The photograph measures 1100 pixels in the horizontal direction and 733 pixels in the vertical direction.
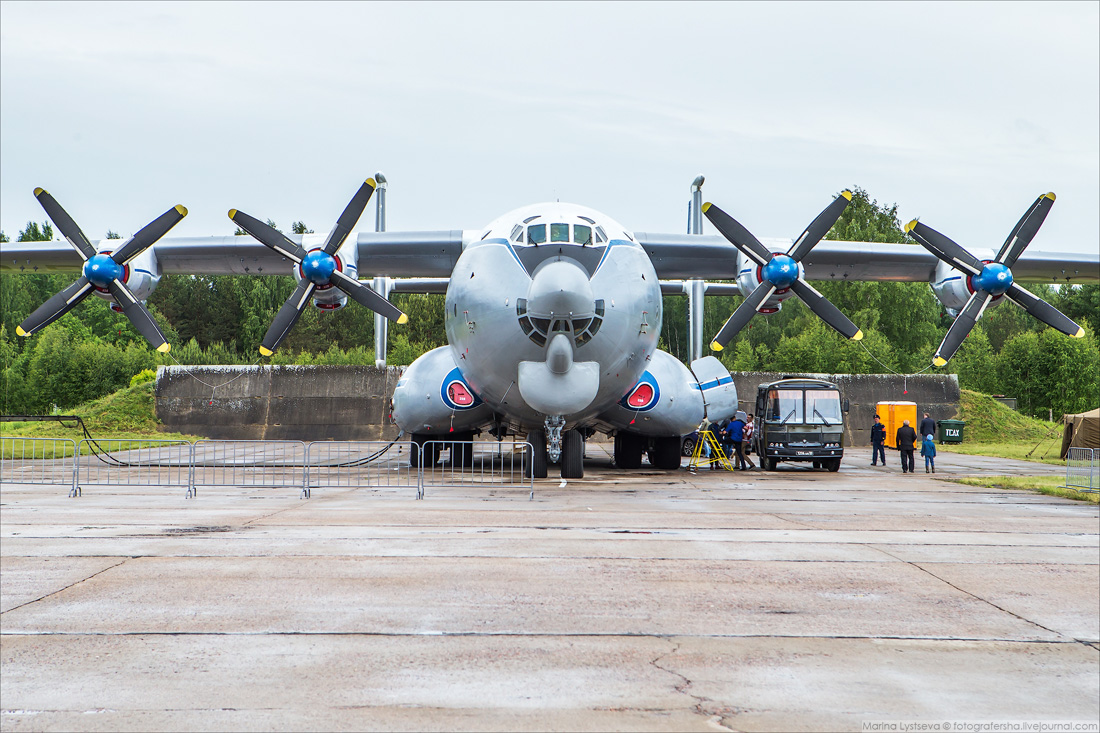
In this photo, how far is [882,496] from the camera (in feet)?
47.0

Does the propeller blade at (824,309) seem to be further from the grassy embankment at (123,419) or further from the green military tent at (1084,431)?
the grassy embankment at (123,419)

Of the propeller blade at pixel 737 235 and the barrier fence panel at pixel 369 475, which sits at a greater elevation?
the propeller blade at pixel 737 235

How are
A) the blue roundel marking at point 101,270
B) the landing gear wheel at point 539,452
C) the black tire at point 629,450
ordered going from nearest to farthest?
1. the landing gear wheel at point 539,452
2. the blue roundel marking at point 101,270
3. the black tire at point 629,450

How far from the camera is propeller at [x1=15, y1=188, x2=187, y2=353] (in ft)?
55.6

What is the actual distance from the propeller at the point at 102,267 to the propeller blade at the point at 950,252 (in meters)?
14.5

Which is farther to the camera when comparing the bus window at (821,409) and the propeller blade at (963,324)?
the bus window at (821,409)

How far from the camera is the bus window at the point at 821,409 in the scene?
20922 mm

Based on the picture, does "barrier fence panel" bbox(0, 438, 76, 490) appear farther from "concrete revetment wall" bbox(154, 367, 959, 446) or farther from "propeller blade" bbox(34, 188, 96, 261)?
"concrete revetment wall" bbox(154, 367, 959, 446)

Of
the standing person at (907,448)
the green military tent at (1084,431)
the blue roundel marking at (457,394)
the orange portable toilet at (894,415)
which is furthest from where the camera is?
the orange portable toilet at (894,415)

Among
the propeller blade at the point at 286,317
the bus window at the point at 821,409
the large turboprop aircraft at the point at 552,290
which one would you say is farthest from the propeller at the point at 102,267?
the bus window at the point at 821,409

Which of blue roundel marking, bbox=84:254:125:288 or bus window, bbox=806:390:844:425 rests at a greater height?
blue roundel marking, bbox=84:254:125:288

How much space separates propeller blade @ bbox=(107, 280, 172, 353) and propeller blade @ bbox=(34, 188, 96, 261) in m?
0.87

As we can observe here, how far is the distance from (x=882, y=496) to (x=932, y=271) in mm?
8099

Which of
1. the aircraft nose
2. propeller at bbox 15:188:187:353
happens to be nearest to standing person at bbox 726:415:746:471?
the aircraft nose
